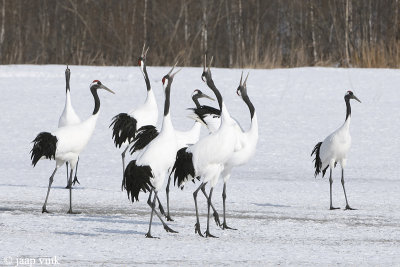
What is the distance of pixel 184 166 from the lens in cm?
930

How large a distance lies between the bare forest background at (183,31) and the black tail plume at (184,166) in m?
15.7

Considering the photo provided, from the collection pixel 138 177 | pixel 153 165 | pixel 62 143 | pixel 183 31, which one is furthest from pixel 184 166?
pixel 183 31

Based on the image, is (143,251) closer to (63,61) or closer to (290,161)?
(290,161)

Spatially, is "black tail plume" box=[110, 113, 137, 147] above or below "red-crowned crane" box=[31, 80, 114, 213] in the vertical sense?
above

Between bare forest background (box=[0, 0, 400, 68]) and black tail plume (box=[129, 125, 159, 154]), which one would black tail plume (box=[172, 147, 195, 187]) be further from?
bare forest background (box=[0, 0, 400, 68])

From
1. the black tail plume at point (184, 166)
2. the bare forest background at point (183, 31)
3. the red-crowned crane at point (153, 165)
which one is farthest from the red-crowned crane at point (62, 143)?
the bare forest background at point (183, 31)

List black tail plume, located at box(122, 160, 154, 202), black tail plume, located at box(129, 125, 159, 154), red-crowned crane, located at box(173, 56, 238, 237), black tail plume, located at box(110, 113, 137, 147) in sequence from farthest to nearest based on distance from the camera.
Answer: black tail plume, located at box(110, 113, 137, 147) → black tail plume, located at box(129, 125, 159, 154) → red-crowned crane, located at box(173, 56, 238, 237) → black tail plume, located at box(122, 160, 154, 202)

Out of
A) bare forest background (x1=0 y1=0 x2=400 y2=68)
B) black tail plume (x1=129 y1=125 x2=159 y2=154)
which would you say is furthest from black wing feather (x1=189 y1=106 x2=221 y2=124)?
bare forest background (x1=0 y1=0 x2=400 y2=68)

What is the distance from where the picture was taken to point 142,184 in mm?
8820

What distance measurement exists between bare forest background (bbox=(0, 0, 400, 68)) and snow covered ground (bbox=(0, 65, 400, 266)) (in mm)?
3974

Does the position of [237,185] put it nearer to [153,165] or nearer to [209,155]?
[209,155]

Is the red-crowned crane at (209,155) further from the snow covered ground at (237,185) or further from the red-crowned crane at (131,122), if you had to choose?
the red-crowned crane at (131,122)

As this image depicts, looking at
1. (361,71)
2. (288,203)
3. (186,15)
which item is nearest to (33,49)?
(186,15)

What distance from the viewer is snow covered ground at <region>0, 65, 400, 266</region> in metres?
8.06
